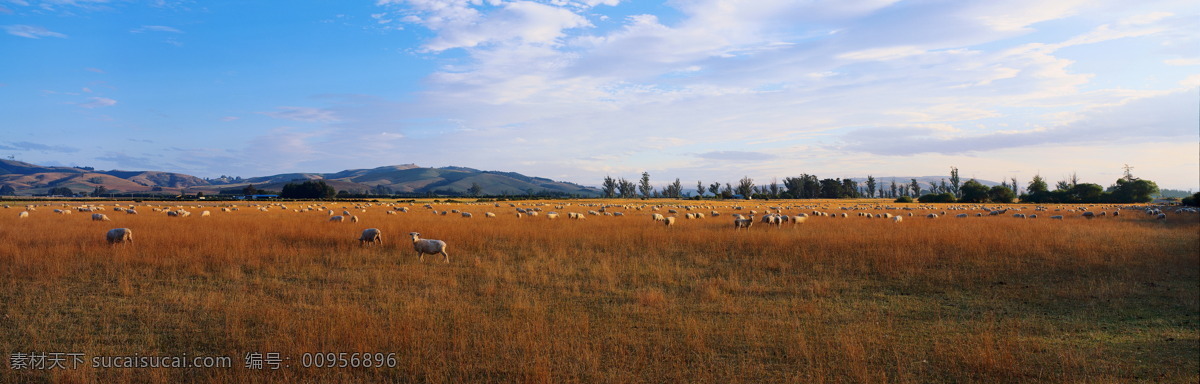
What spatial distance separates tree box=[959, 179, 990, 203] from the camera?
3135 inches

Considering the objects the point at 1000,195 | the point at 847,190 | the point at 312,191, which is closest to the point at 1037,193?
the point at 1000,195

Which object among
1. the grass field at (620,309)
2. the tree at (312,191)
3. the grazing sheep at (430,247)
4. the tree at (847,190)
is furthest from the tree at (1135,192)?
the tree at (312,191)

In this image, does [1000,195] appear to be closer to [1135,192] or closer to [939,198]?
[939,198]

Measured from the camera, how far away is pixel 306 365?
19.1ft

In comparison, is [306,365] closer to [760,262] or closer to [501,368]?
[501,368]

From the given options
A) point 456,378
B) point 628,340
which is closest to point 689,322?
point 628,340

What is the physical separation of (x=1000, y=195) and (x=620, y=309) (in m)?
95.0

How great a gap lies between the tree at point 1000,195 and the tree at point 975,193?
80cm

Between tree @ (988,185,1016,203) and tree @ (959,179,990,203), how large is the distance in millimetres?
803

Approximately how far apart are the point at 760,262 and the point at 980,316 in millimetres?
5231

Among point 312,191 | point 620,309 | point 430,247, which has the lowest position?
point 620,309

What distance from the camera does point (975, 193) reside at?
8069cm

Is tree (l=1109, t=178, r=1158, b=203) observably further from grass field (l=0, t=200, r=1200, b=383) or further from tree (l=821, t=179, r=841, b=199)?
grass field (l=0, t=200, r=1200, b=383)

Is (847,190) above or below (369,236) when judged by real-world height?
above
